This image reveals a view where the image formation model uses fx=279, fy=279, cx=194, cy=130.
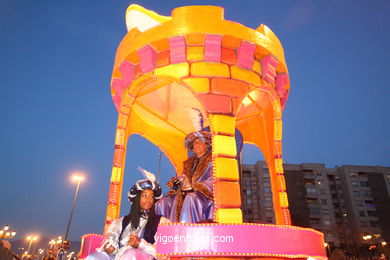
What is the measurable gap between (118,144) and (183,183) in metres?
2.02

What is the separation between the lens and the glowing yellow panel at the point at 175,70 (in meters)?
6.42

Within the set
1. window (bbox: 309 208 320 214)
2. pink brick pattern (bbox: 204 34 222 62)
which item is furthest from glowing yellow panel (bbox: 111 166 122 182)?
window (bbox: 309 208 320 214)

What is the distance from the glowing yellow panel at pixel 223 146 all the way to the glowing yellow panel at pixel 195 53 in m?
1.94

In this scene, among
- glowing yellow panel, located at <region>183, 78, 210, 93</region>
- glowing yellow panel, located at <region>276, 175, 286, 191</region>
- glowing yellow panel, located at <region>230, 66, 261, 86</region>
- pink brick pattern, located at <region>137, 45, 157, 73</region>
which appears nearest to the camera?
glowing yellow panel, located at <region>183, 78, 210, 93</region>

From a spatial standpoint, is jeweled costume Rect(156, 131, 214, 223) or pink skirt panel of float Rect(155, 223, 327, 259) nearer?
pink skirt panel of float Rect(155, 223, 327, 259)

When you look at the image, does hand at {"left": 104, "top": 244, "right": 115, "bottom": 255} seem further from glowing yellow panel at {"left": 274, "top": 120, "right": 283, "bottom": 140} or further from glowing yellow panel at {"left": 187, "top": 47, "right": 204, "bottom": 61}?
glowing yellow panel at {"left": 274, "top": 120, "right": 283, "bottom": 140}

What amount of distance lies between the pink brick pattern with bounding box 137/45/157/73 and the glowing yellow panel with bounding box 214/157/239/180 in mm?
2849

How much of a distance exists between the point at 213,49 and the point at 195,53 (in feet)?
1.42

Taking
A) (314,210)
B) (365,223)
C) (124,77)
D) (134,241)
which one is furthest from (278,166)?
(365,223)

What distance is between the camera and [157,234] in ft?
13.5

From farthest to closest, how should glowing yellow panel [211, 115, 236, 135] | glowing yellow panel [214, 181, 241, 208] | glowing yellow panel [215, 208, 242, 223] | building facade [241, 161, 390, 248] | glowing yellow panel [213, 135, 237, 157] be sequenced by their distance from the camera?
1. building facade [241, 161, 390, 248]
2. glowing yellow panel [211, 115, 236, 135]
3. glowing yellow panel [213, 135, 237, 157]
4. glowing yellow panel [214, 181, 241, 208]
5. glowing yellow panel [215, 208, 242, 223]

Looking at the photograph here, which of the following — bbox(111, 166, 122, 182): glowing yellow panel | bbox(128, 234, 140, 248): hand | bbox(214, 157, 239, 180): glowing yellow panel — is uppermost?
bbox(111, 166, 122, 182): glowing yellow panel

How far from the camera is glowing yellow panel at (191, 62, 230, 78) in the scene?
6340 millimetres

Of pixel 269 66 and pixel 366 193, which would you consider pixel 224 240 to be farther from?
pixel 366 193
